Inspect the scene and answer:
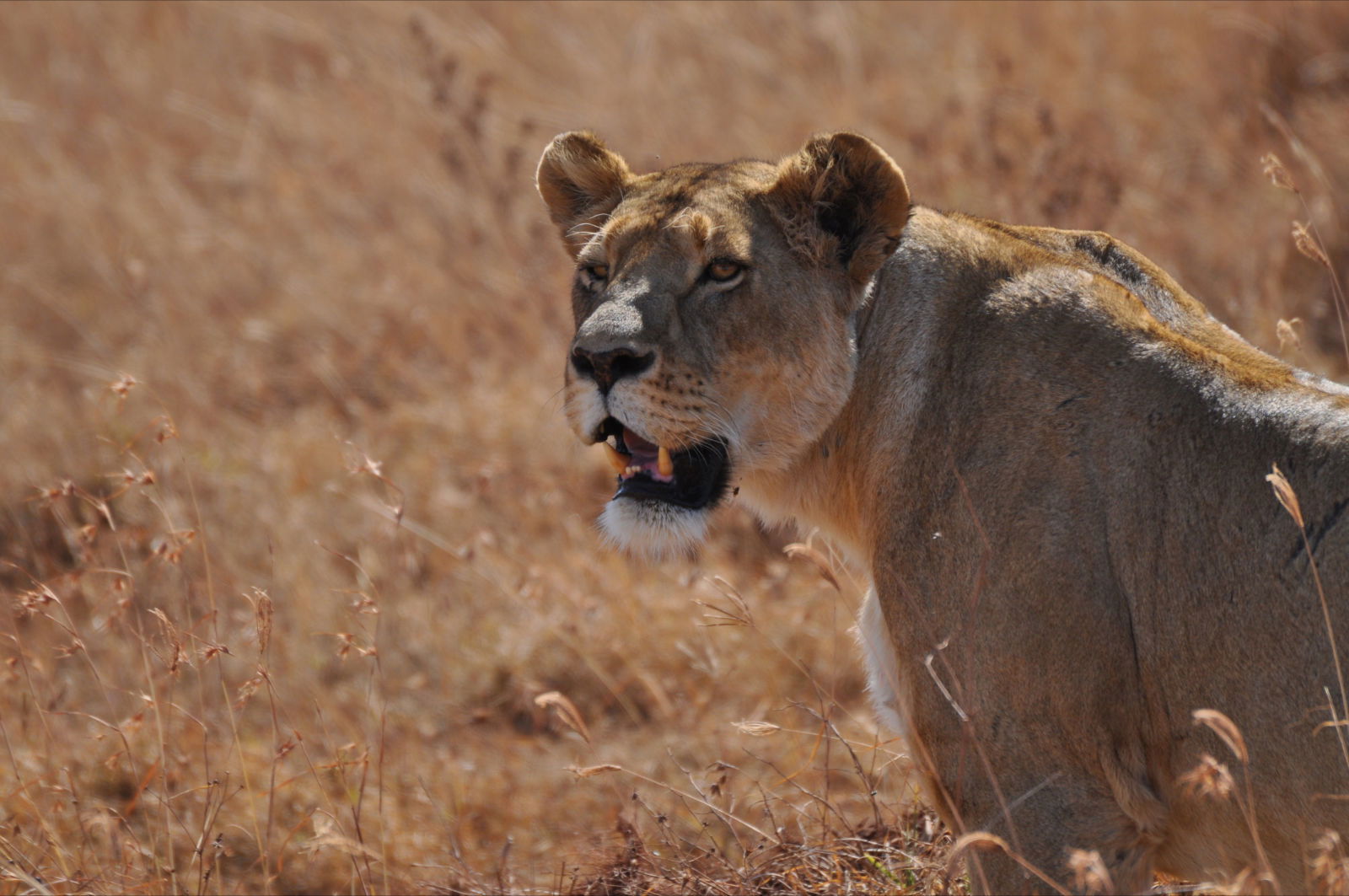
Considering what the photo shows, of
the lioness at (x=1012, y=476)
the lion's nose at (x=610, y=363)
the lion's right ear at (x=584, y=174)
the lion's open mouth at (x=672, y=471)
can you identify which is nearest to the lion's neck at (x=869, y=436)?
the lioness at (x=1012, y=476)

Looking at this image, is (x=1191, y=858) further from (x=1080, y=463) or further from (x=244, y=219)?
(x=244, y=219)

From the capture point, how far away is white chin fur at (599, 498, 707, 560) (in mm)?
3734

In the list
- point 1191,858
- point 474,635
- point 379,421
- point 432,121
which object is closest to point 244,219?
point 432,121

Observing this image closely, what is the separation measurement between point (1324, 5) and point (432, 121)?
274 inches

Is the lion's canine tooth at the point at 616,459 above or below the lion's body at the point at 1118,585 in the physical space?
below

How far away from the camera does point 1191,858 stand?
318 cm

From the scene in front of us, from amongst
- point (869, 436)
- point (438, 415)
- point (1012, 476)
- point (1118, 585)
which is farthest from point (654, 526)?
point (438, 415)

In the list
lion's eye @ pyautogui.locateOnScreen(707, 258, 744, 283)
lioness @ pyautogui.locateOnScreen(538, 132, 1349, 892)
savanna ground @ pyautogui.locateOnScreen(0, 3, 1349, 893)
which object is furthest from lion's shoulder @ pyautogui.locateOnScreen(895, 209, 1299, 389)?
savanna ground @ pyautogui.locateOnScreen(0, 3, 1349, 893)

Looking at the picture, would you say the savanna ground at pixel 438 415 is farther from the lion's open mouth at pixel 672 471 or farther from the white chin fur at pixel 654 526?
the lion's open mouth at pixel 672 471

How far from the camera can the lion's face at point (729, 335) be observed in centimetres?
362

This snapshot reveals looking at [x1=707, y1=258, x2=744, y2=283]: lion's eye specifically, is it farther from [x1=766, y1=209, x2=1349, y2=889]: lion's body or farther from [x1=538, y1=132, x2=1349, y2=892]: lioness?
[x1=766, y1=209, x2=1349, y2=889]: lion's body

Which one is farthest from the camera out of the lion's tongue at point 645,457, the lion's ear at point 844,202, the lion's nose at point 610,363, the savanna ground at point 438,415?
the savanna ground at point 438,415

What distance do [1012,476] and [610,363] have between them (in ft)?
3.47

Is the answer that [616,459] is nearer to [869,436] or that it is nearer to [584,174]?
[869,436]
